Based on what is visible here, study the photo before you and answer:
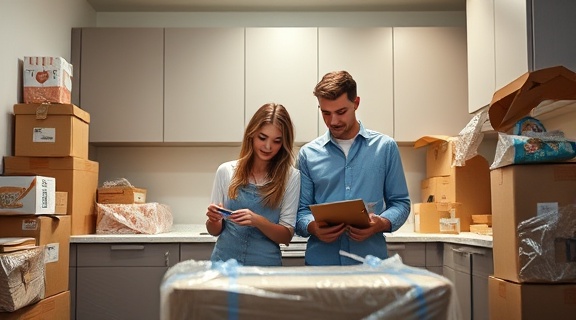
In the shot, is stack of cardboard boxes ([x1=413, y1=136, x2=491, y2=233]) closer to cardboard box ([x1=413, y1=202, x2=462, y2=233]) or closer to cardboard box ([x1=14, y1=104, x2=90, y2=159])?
cardboard box ([x1=413, y1=202, x2=462, y2=233])

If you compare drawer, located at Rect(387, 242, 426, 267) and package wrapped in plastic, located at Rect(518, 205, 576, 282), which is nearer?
package wrapped in plastic, located at Rect(518, 205, 576, 282)

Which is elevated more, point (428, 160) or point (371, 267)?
point (428, 160)

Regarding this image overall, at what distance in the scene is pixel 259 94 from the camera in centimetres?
398

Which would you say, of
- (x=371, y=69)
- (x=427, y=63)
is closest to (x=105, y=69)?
(x=371, y=69)

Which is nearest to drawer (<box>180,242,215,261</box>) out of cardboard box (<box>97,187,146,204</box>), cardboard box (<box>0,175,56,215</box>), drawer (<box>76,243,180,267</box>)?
drawer (<box>76,243,180,267</box>)

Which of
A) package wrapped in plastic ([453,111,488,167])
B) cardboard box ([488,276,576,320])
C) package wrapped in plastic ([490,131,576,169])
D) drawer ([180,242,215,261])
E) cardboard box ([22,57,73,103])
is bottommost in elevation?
cardboard box ([488,276,576,320])

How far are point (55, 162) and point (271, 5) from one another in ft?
5.86

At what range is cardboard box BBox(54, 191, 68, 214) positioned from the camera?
308 cm

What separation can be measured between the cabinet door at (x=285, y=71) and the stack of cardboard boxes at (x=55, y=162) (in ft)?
3.52

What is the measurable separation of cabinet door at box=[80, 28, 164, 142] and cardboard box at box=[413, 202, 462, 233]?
1.68 m

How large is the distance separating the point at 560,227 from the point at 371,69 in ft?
6.68

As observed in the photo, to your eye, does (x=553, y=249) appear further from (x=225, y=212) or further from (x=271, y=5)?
(x=271, y=5)

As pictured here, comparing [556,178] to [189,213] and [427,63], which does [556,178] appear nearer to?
[427,63]

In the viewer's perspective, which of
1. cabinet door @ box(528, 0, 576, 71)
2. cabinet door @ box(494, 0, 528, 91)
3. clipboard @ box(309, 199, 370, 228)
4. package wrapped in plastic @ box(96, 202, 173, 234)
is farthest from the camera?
package wrapped in plastic @ box(96, 202, 173, 234)
